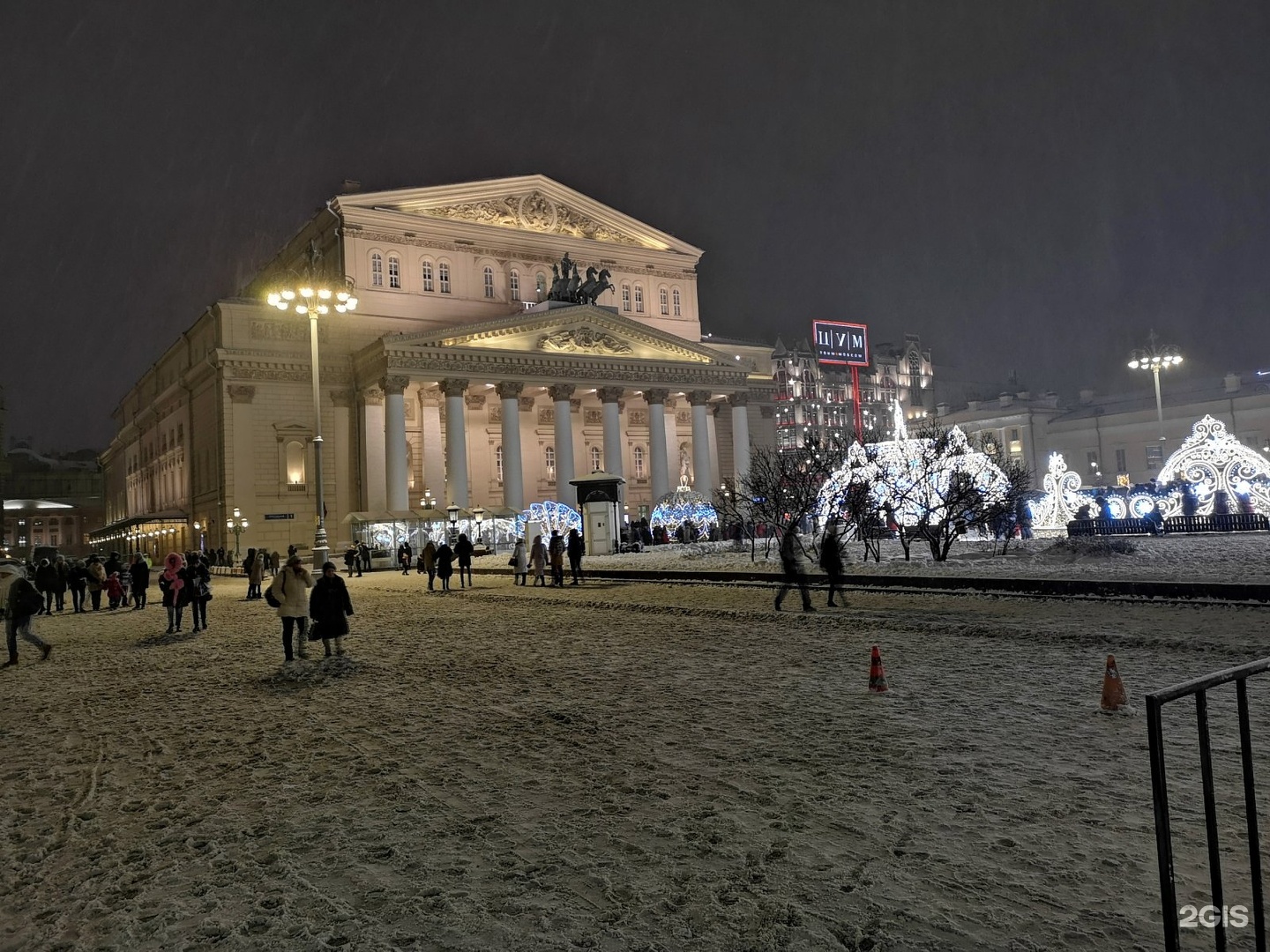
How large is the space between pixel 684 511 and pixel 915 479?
19.9 metres

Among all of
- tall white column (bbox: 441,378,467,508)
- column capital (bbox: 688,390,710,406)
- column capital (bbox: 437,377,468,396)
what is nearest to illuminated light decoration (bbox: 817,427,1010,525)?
tall white column (bbox: 441,378,467,508)

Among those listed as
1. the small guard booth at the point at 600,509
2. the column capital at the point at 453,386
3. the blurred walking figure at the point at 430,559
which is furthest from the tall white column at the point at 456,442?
the blurred walking figure at the point at 430,559

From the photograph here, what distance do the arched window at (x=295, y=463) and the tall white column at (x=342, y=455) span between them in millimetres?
Result: 1753

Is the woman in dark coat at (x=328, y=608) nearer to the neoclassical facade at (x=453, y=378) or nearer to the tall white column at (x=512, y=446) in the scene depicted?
the neoclassical facade at (x=453, y=378)

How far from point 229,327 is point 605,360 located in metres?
20.7

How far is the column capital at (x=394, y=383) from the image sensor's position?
46956 millimetres

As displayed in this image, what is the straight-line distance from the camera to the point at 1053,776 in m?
5.60

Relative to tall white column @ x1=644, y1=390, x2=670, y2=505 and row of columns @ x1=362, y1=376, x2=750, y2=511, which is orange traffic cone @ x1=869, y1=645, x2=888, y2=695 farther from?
tall white column @ x1=644, y1=390, x2=670, y2=505

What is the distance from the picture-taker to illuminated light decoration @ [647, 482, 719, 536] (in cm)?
4484

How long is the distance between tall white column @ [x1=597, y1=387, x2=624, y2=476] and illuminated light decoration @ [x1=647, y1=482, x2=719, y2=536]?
A: 733cm

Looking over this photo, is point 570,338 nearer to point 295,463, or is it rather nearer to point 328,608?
point 295,463

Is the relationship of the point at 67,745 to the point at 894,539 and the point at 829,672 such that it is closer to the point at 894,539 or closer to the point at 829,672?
the point at 829,672

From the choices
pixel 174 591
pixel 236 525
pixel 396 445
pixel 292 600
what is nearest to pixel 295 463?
pixel 236 525

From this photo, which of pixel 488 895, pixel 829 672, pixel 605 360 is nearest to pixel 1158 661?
pixel 829 672
